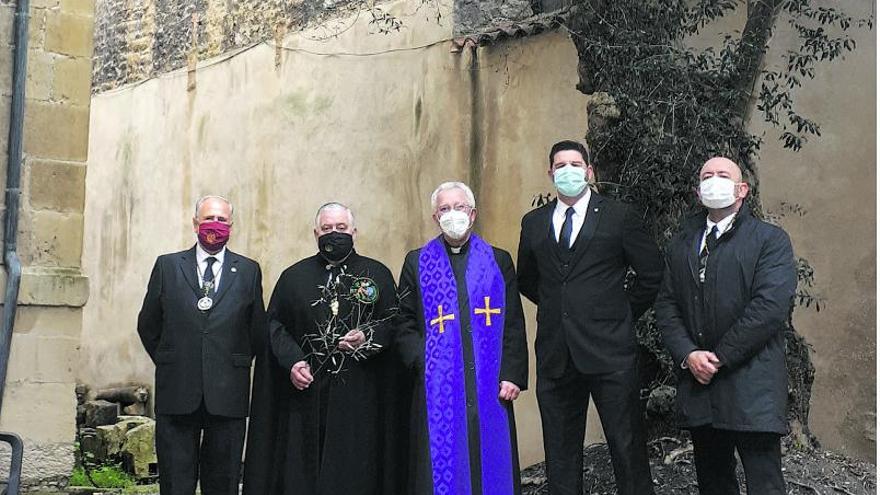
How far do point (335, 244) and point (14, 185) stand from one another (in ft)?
6.54

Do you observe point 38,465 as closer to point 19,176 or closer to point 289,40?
point 19,176

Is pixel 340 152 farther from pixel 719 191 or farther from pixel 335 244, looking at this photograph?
pixel 719 191

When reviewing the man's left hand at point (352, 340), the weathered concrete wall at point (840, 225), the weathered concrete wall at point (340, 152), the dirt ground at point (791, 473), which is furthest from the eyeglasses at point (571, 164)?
the weathered concrete wall at point (340, 152)

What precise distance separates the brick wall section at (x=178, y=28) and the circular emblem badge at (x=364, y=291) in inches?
217

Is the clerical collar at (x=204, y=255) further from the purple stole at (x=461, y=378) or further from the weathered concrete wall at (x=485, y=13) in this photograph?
the weathered concrete wall at (x=485, y=13)

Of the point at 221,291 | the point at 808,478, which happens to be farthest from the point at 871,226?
the point at 221,291

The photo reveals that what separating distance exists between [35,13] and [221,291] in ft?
6.96

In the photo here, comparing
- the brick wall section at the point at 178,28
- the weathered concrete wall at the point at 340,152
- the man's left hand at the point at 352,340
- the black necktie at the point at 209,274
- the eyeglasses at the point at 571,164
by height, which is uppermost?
the brick wall section at the point at 178,28

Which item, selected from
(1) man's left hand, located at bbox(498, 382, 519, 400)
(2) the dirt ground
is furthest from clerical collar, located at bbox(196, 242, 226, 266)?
(2) the dirt ground

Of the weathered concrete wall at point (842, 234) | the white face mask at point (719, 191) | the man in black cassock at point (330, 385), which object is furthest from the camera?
the weathered concrete wall at point (842, 234)

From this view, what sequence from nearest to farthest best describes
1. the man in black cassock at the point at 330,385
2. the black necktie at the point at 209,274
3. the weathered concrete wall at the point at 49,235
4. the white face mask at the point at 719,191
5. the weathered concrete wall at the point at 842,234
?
the white face mask at the point at 719,191 → the man in black cassock at the point at 330,385 → the black necktie at the point at 209,274 → the weathered concrete wall at the point at 49,235 → the weathered concrete wall at the point at 842,234

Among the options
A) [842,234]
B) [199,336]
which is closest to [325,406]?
[199,336]

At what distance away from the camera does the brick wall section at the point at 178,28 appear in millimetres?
11703

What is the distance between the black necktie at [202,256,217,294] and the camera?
236 inches
